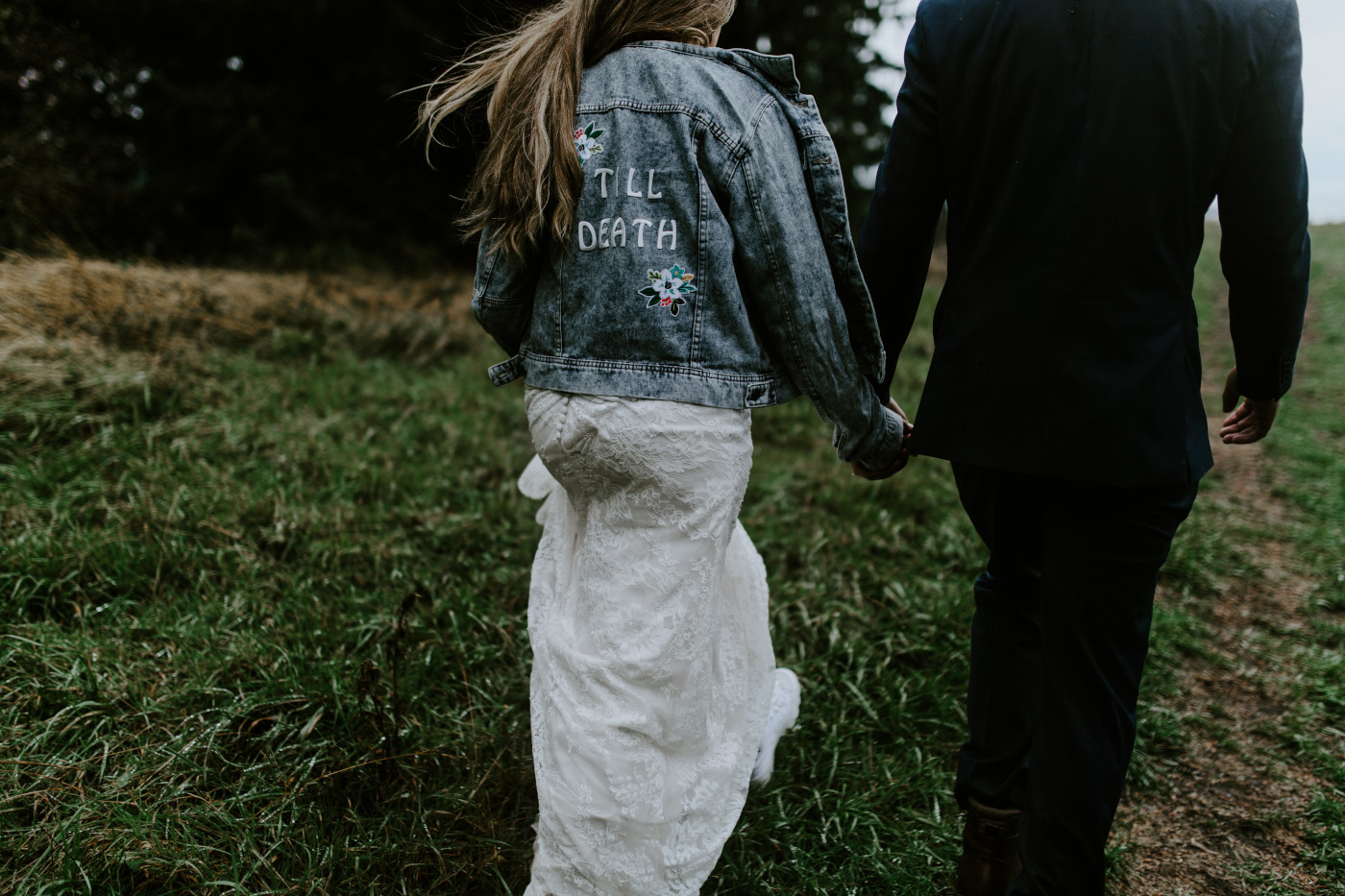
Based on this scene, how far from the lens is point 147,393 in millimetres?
3973

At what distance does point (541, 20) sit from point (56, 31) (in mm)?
8408

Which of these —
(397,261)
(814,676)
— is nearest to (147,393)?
(814,676)

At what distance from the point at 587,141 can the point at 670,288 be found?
323mm

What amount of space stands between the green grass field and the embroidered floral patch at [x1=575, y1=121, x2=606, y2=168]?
41.4 inches

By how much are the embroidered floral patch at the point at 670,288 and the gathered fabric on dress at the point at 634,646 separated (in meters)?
0.18

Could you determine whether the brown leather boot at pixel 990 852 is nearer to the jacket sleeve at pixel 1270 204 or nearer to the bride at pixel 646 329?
the bride at pixel 646 329

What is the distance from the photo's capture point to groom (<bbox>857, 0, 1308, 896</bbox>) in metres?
1.43

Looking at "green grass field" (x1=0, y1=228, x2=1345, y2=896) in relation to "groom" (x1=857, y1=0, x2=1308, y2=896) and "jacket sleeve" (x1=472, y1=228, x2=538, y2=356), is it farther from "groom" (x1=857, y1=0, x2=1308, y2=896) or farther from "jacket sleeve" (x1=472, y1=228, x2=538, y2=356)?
"groom" (x1=857, y1=0, x2=1308, y2=896)

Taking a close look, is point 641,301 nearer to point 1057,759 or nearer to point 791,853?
point 1057,759

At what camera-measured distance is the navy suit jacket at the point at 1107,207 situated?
55.8 inches

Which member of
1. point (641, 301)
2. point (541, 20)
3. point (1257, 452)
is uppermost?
point (541, 20)

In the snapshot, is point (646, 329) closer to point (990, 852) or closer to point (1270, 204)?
point (1270, 204)

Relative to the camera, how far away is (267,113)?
8.73 meters

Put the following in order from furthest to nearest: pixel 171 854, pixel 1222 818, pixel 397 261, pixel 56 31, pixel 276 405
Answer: pixel 397 261 → pixel 56 31 → pixel 276 405 → pixel 1222 818 → pixel 171 854
